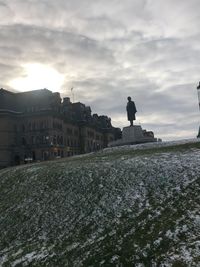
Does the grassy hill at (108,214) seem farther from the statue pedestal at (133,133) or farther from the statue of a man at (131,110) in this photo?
the statue pedestal at (133,133)

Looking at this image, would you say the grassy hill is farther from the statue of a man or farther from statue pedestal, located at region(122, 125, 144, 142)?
statue pedestal, located at region(122, 125, 144, 142)

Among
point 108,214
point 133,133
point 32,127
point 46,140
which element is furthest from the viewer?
point 32,127

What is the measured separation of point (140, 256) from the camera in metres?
15.4

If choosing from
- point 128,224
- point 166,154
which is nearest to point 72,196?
point 128,224

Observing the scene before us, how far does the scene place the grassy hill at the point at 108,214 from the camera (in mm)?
16047

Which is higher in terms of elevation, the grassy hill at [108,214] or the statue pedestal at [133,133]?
the statue pedestal at [133,133]

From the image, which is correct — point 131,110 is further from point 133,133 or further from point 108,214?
point 108,214

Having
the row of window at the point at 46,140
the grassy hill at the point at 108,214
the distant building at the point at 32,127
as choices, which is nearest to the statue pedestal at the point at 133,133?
the grassy hill at the point at 108,214

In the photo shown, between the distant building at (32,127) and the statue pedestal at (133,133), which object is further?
the distant building at (32,127)

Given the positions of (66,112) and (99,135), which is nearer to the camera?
(66,112)

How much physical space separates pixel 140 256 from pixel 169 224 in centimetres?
260

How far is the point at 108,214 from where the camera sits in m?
20.4

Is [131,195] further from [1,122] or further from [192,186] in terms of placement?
[1,122]

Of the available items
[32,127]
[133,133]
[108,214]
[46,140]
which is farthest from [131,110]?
[32,127]
